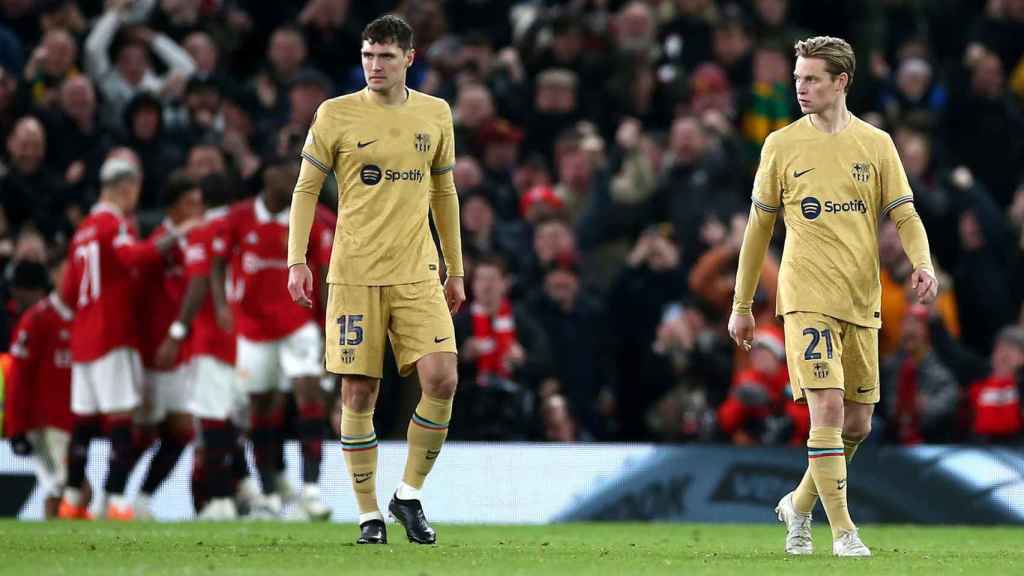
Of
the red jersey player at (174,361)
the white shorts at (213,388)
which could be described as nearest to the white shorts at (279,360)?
the white shorts at (213,388)

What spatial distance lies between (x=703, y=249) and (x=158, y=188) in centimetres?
486

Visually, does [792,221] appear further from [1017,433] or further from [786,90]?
[786,90]

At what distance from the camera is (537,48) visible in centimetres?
1948

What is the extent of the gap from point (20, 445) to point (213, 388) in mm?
1725

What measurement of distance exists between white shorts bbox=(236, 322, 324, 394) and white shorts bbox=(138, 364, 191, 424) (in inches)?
33.4

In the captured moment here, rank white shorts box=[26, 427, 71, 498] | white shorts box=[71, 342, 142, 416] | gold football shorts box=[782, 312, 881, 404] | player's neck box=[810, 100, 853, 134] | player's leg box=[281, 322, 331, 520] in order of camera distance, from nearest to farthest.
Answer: gold football shorts box=[782, 312, 881, 404] → player's neck box=[810, 100, 853, 134] → player's leg box=[281, 322, 331, 520] → white shorts box=[71, 342, 142, 416] → white shorts box=[26, 427, 71, 498]

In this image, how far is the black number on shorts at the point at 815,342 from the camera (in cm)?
905

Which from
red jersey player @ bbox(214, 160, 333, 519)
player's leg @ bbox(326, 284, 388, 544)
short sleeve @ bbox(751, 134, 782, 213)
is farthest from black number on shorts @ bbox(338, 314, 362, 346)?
red jersey player @ bbox(214, 160, 333, 519)

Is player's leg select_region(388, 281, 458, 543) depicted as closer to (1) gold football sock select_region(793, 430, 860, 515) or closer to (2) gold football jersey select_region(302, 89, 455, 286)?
(2) gold football jersey select_region(302, 89, 455, 286)

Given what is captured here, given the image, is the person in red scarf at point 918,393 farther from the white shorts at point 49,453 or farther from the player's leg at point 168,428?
the white shorts at point 49,453

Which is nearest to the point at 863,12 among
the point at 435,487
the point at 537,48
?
the point at 537,48

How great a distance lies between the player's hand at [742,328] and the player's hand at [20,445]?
7.30 m

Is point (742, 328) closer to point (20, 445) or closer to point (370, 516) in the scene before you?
point (370, 516)

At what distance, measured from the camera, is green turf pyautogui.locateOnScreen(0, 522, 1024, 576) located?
8.24 metres
